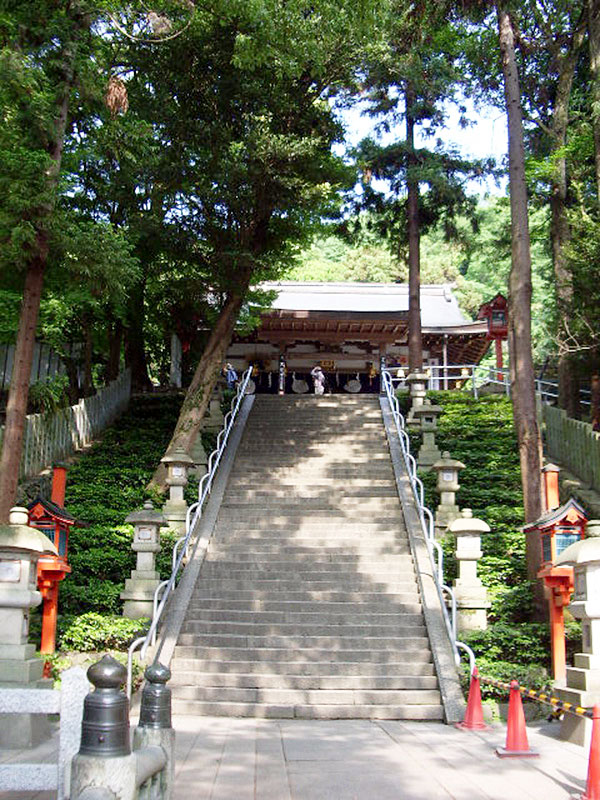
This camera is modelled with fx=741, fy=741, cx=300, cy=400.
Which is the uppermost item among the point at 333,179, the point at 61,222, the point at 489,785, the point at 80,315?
the point at 333,179

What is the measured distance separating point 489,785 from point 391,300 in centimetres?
2723

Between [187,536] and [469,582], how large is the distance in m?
4.38

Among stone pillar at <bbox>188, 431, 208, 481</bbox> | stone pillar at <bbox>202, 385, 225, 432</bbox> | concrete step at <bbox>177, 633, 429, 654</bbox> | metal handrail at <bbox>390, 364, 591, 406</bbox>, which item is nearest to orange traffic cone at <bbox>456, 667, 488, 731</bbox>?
concrete step at <bbox>177, 633, 429, 654</bbox>

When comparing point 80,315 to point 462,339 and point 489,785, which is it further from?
point 489,785

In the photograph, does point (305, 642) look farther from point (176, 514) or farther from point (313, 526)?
point (176, 514)

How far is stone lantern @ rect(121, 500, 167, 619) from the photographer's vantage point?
10.2 meters

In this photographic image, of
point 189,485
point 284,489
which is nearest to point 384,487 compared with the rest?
point 284,489

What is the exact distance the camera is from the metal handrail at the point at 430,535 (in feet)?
30.4

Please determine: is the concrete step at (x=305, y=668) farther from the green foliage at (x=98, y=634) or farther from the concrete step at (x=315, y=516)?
the concrete step at (x=315, y=516)

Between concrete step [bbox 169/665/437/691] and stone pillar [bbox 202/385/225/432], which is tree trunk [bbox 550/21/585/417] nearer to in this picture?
stone pillar [bbox 202/385/225/432]

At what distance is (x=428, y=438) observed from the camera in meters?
16.0

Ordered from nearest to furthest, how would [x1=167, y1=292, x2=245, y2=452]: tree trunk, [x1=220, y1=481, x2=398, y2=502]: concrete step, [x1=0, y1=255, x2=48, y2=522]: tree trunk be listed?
[x1=0, y1=255, x2=48, y2=522]: tree trunk < [x1=220, y1=481, x2=398, y2=502]: concrete step < [x1=167, y1=292, x2=245, y2=452]: tree trunk

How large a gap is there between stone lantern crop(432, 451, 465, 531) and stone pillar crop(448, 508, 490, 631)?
203 centimetres

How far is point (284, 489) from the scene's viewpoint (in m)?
14.6
